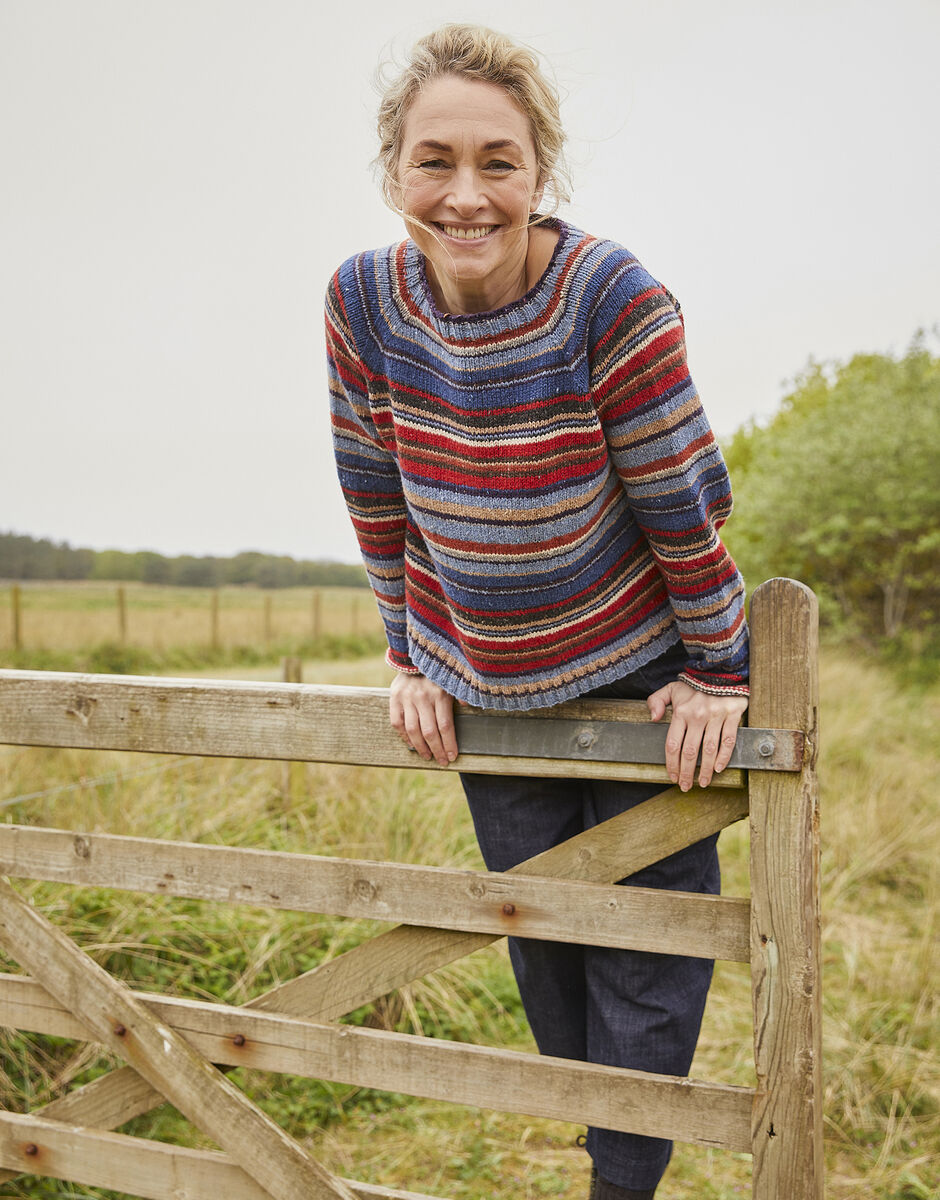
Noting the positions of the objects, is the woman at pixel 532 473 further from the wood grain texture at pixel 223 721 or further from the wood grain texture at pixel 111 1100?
the wood grain texture at pixel 111 1100

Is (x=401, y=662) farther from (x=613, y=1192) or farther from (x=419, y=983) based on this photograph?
(x=419, y=983)

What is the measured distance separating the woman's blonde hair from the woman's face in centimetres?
2

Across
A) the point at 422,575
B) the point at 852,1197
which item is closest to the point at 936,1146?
the point at 852,1197

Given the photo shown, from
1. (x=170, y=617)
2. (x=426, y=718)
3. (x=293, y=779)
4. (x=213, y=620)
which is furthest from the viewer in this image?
(x=213, y=620)

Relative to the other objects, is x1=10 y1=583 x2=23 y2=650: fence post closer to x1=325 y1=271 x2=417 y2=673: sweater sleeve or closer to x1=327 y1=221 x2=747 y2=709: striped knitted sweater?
x1=325 y1=271 x2=417 y2=673: sweater sleeve

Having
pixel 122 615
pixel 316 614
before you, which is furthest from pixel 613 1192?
pixel 316 614

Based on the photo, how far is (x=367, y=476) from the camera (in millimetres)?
1577

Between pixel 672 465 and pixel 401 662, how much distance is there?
63cm

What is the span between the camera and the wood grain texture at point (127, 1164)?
1.74 m

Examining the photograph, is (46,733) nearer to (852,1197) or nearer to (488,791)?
(488,791)

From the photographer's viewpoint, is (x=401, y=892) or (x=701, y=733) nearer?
(x=701, y=733)

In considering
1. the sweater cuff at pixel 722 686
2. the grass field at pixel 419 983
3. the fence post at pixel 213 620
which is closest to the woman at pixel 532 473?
the sweater cuff at pixel 722 686

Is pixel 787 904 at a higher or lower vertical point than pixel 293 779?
higher

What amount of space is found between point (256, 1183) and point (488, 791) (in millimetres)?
846
